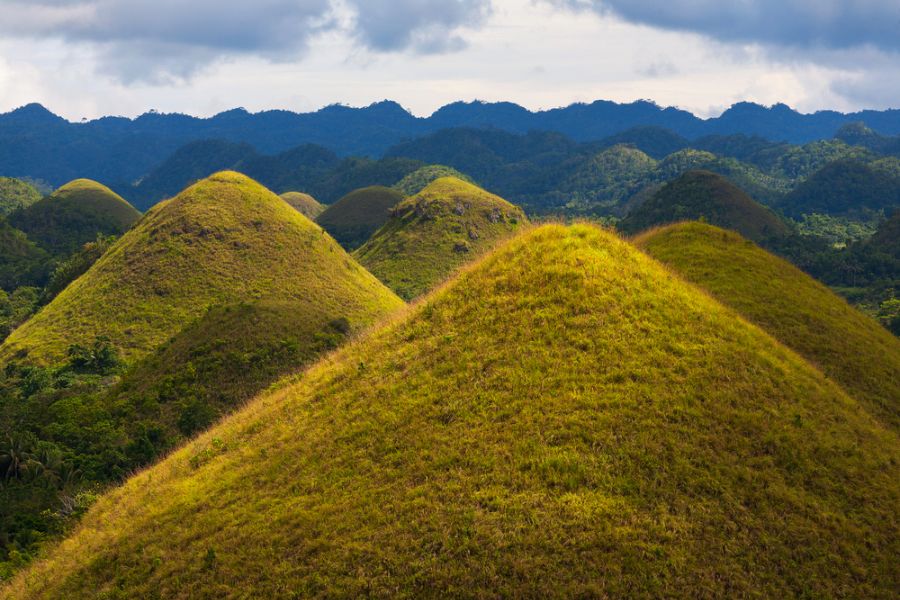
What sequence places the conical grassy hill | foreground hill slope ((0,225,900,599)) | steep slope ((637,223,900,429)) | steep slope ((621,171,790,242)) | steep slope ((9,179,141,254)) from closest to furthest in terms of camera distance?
foreground hill slope ((0,225,900,599)) → steep slope ((637,223,900,429)) → the conical grassy hill → steep slope ((621,171,790,242)) → steep slope ((9,179,141,254))

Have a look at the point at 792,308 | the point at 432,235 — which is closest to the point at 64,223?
the point at 432,235

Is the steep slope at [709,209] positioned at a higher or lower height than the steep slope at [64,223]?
lower

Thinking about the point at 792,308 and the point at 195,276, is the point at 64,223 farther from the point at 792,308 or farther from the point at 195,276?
the point at 792,308

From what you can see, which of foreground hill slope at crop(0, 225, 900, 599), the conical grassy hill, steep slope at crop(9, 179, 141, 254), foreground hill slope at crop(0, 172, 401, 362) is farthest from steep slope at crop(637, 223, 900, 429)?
steep slope at crop(9, 179, 141, 254)

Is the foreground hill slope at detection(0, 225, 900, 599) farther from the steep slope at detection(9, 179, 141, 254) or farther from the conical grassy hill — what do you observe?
the steep slope at detection(9, 179, 141, 254)

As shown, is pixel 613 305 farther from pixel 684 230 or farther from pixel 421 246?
pixel 421 246

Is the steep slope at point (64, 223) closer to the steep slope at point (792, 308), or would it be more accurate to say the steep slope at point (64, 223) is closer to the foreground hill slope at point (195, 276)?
the foreground hill slope at point (195, 276)

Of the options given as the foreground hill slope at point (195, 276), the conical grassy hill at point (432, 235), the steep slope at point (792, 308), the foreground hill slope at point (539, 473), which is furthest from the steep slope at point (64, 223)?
the foreground hill slope at point (539, 473)
